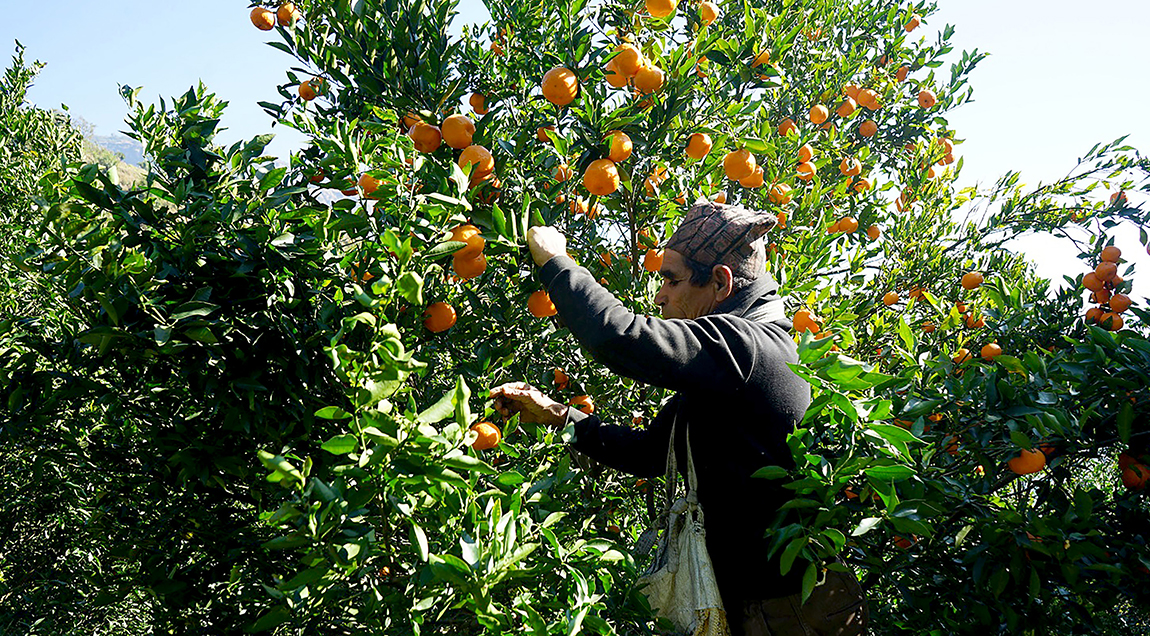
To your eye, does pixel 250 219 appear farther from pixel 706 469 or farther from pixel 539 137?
pixel 706 469

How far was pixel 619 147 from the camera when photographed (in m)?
1.94

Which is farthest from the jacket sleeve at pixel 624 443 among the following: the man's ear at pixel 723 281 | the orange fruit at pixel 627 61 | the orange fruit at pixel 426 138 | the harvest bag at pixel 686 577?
the orange fruit at pixel 627 61

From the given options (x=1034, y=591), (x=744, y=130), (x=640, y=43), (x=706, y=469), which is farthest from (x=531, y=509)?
(x=640, y=43)

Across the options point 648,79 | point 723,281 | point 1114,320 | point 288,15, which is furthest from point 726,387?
point 1114,320

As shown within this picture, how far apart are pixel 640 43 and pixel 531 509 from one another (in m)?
1.55

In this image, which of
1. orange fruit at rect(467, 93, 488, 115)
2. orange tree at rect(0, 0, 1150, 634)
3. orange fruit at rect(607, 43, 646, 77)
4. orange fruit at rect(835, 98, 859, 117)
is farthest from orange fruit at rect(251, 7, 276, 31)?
orange fruit at rect(835, 98, 859, 117)

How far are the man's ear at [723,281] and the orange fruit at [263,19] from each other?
1647mm

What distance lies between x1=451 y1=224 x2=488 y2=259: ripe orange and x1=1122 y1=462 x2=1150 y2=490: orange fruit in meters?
1.64

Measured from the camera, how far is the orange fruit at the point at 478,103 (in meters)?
2.30

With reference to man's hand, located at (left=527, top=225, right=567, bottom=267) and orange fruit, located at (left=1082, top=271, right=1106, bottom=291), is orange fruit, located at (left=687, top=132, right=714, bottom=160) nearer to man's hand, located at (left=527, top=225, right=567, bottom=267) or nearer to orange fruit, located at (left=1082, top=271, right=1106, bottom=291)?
man's hand, located at (left=527, top=225, right=567, bottom=267)

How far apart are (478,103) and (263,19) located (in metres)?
0.78

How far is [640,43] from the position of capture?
7.96ft

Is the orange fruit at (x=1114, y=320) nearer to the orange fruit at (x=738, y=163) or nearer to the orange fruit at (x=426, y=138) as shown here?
the orange fruit at (x=738, y=163)

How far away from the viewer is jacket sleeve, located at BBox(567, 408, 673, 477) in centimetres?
204
